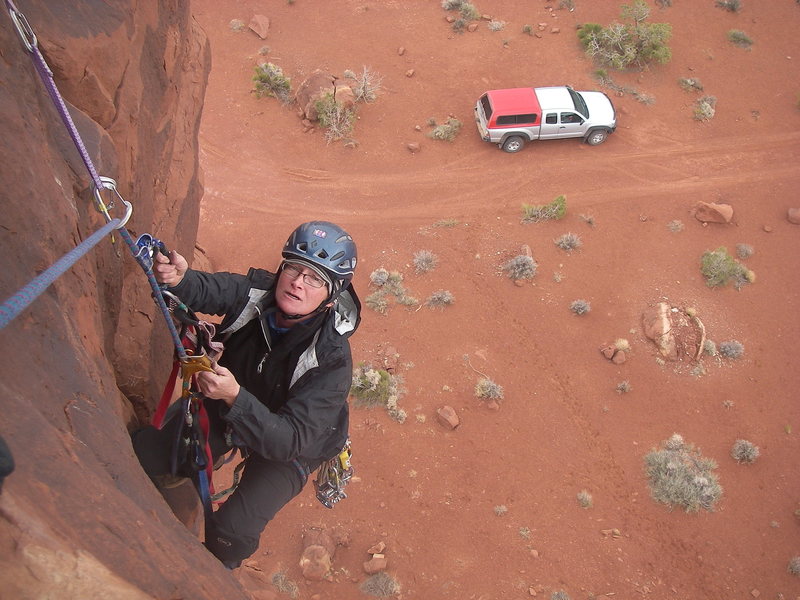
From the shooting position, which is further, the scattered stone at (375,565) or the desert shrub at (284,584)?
the scattered stone at (375,565)

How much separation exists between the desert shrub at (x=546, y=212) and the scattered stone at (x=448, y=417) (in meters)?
5.64

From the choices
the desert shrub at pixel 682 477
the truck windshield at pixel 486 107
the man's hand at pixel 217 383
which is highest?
the man's hand at pixel 217 383

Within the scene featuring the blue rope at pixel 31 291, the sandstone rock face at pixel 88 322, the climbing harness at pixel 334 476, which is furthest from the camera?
the climbing harness at pixel 334 476

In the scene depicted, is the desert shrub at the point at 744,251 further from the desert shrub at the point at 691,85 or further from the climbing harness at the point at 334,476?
the climbing harness at the point at 334,476

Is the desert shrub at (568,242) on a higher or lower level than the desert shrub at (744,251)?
higher

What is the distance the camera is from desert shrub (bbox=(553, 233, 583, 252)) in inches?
555

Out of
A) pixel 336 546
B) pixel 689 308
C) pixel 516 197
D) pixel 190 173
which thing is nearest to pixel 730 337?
pixel 689 308

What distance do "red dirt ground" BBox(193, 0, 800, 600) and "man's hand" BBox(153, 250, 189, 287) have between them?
5.75 meters

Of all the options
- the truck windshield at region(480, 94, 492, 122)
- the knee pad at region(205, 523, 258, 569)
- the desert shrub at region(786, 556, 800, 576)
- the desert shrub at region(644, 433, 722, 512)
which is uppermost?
the knee pad at region(205, 523, 258, 569)

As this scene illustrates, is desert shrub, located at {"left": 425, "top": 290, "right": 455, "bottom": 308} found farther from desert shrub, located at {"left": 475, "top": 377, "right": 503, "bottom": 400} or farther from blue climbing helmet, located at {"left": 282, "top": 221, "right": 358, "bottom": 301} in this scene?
blue climbing helmet, located at {"left": 282, "top": 221, "right": 358, "bottom": 301}

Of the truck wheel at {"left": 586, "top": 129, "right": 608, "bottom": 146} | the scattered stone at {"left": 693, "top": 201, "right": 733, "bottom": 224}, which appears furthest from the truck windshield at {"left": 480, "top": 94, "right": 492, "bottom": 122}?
the scattered stone at {"left": 693, "top": 201, "right": 733, "bottom": 224}

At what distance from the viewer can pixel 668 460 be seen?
34.9 feet

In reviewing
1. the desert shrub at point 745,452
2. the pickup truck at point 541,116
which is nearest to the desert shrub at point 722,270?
the desert shrub at point 745,452

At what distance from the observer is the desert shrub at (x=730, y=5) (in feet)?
68.7
